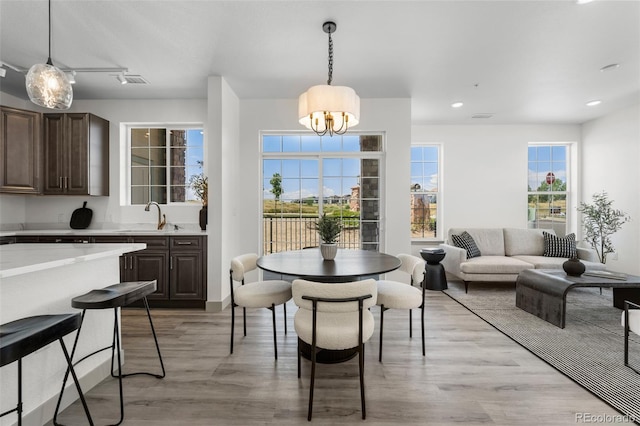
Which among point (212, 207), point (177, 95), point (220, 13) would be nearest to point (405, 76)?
point (220, 13)

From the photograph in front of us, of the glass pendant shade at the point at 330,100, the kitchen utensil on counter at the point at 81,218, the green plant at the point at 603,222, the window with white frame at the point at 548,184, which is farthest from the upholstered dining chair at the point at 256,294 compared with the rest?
the window with white frame at the point at 548,184

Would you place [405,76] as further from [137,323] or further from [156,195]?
[137,323]

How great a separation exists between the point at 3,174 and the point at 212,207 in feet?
8.54

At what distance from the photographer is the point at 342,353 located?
8.03 feet

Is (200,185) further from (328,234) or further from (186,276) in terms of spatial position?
(328,234)

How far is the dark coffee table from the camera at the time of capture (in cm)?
302

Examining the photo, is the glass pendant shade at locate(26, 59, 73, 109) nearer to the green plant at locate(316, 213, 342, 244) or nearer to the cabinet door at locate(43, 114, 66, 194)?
the green plant at locate(316, 213, 342, 244)

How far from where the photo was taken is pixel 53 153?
3.98 metres

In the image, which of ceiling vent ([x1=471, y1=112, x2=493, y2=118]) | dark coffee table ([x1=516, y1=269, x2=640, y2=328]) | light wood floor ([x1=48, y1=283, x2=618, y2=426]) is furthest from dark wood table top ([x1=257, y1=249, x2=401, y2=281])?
ceiling vent ([x1=471, y1=112, x2=493, y2=118])

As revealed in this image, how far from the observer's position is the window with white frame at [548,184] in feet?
Result: 19.1

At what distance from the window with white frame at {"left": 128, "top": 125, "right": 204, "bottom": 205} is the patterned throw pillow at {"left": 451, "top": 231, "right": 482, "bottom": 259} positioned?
4222 mm

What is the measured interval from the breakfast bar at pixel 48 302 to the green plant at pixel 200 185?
6.51 feet

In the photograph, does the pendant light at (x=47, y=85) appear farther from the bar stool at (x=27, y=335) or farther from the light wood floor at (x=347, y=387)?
the light wood floor at (x=347, y=387)

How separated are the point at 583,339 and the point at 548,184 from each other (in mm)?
4031
